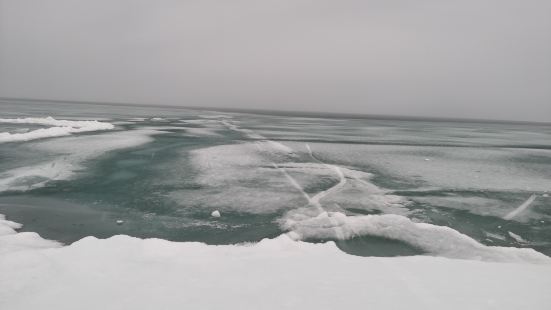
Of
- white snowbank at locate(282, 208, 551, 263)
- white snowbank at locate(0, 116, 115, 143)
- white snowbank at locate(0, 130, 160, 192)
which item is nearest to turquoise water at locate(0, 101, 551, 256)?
white snowbank at locate(0, 130, 160, 192)

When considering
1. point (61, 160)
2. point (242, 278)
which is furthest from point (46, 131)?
point (242, 278)

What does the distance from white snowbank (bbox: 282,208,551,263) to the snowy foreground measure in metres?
0.42

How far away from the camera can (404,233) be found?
256 inches

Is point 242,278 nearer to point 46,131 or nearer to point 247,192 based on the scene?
point 247,192

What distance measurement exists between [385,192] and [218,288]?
6.78 m

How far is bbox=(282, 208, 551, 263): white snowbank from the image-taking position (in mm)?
5609

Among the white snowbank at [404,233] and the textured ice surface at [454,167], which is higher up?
the textured ice surface at [454,167]

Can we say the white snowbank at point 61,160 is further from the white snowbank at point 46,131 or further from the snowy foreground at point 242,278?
the snowy foreground at point 242,278

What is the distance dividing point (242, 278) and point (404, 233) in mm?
3514

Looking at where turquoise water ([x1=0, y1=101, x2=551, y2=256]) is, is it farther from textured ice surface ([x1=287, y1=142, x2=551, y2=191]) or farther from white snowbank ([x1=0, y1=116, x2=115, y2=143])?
white snowbank ([x1=0, y1=116, x2=115, y2=143])

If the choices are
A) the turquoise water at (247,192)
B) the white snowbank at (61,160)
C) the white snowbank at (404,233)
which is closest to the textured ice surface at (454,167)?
the turquoise water at (247,192)

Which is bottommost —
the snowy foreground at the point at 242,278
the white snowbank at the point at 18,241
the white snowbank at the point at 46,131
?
the white snowbank at the point at 18,241

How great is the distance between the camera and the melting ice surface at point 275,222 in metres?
4.37

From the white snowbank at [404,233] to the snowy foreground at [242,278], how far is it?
0.42 metres
